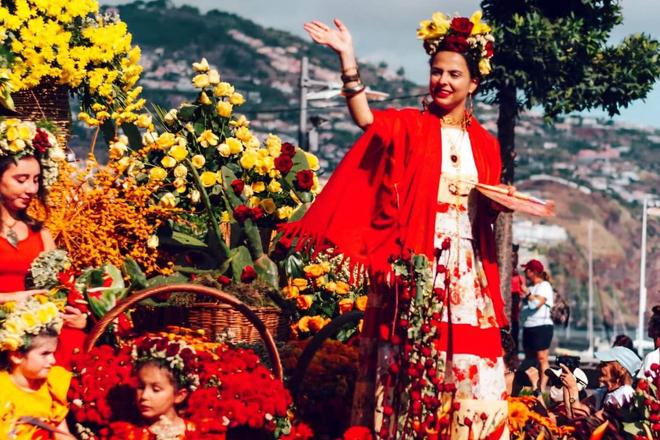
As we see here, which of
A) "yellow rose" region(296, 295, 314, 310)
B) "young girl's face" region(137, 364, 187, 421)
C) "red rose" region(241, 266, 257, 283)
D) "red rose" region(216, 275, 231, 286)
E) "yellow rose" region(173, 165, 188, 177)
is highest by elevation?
"yellow rose" region(173, 165, 188, 177)

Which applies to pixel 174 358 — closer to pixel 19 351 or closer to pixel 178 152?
pixel 19 351

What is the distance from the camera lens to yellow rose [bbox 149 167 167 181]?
8.72m

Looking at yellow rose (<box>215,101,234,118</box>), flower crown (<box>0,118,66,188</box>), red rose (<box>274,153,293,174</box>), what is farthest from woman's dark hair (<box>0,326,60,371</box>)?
yellow rose (<box>215,101,234,118</box>)

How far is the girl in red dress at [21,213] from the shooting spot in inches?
274

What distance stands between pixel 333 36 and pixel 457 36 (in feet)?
2.35

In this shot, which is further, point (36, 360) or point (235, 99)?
point (235, 99)

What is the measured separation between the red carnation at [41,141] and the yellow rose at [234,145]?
6.97 feet

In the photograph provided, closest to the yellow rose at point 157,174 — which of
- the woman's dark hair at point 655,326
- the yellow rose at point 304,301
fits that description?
the yellow rose at point 304,301

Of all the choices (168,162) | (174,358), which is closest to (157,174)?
(168,162)

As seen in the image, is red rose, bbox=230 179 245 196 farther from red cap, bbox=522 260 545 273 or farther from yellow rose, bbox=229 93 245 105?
red cap, bbox=522 260 545 273

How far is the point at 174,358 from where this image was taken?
6504mm

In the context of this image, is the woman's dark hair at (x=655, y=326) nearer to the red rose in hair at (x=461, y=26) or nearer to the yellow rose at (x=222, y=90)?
the yellow rose at (x=222, y=90)

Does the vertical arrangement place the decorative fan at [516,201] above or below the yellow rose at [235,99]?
below

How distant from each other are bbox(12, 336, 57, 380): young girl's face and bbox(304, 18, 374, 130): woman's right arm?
68.5 inches
